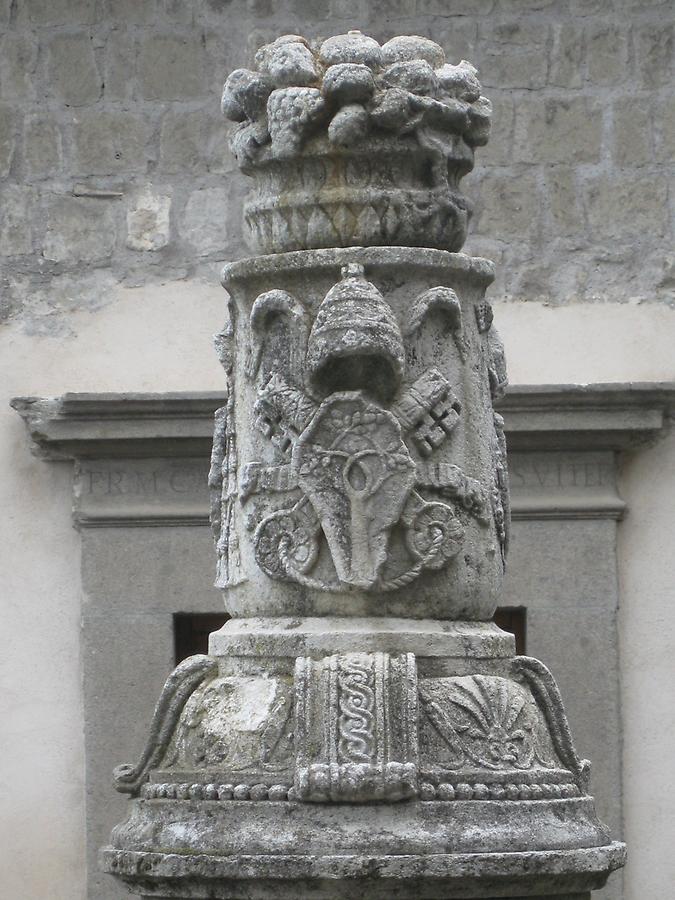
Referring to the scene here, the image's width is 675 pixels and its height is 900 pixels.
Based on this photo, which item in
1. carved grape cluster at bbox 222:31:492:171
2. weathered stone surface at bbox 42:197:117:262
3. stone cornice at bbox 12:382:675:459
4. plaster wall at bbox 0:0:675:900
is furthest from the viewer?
weathered stone surface at bbox 42:197:117:262

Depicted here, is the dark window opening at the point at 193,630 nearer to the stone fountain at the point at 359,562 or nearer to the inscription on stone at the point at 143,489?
the inscription on stone at the point at 143,489

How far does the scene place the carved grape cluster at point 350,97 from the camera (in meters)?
5.06

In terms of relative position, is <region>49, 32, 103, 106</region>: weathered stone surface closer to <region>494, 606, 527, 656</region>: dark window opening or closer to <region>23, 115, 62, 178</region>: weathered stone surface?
<region>23, 115, 62, 178</region>: weathered stone surface

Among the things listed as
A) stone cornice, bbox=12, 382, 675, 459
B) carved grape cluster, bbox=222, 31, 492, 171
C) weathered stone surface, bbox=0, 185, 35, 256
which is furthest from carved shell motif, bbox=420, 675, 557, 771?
weathered stone surface, bbox=0, 185, 35, 256

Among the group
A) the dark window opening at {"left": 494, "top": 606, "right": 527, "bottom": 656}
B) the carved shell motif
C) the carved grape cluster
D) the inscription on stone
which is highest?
the carved grape cluster

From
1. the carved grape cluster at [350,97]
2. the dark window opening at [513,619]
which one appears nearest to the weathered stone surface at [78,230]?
the dark window opening at [513,619]

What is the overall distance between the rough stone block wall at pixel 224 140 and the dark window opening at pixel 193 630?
1068 mm

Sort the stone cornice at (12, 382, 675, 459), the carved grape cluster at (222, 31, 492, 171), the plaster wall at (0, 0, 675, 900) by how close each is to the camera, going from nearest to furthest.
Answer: the carved grape cluster at (222, 31, 492, 171), the stone cornice at (12, 382, 675, 459), the plaster wall at (0, 0, 675, 900)

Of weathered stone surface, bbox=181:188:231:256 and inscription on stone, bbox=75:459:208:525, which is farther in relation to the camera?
weathered stone surface, bbox=181:188:231:256

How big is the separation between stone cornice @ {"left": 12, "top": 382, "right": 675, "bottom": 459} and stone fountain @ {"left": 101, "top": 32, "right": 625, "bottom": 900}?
2508 millimetres

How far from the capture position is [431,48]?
5285 millimetres

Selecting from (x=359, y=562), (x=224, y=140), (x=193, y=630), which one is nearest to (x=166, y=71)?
(x=224, y=140)

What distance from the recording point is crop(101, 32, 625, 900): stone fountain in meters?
4.67

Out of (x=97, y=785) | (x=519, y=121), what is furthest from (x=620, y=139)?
(x=97, y=785)
